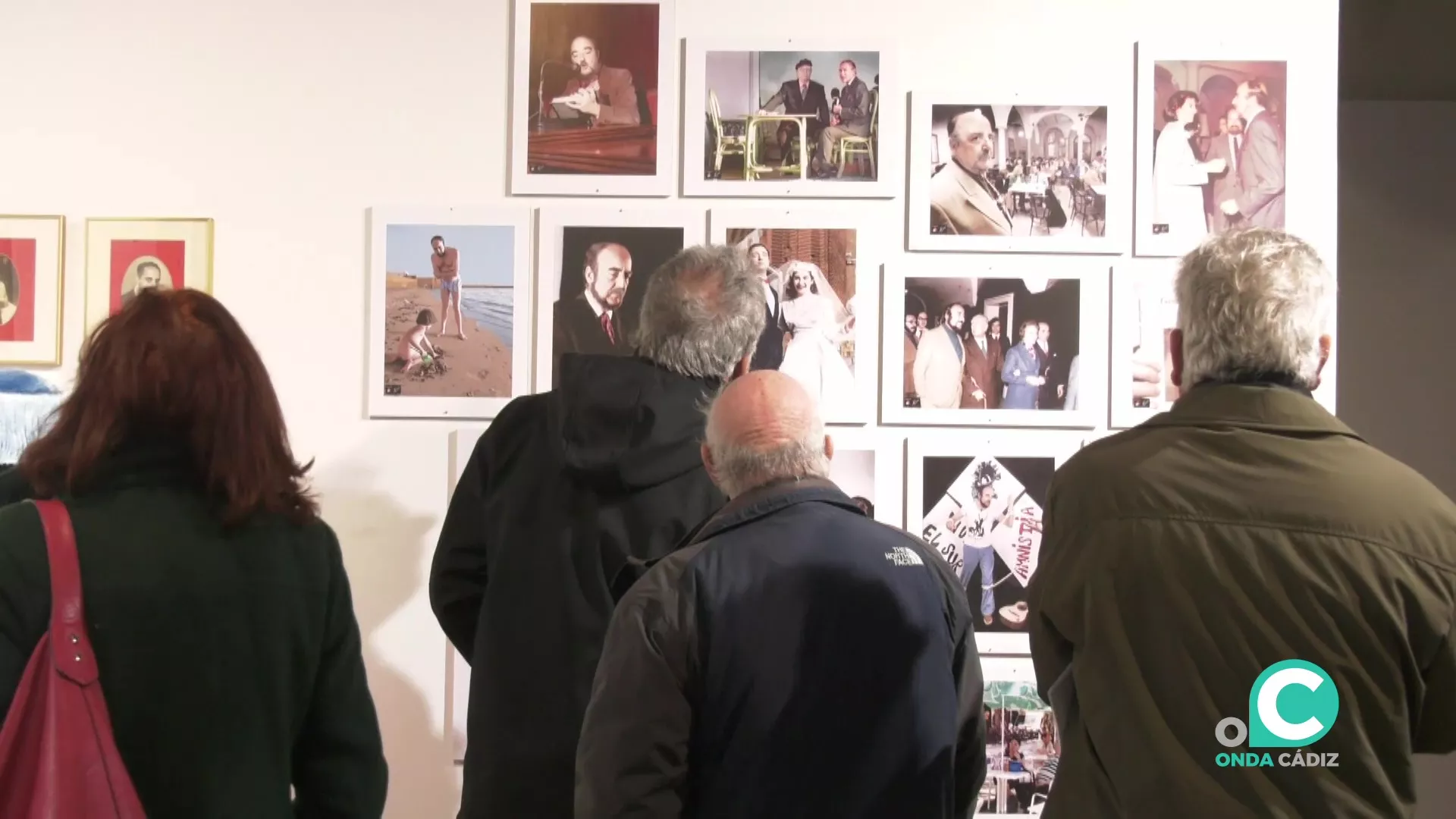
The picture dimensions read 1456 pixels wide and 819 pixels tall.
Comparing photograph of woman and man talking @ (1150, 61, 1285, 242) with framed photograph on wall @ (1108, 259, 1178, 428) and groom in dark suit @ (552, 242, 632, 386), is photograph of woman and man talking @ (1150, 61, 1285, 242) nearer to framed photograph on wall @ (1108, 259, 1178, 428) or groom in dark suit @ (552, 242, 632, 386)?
framed photograph on wall @ (1108, 259, 1178, 428)

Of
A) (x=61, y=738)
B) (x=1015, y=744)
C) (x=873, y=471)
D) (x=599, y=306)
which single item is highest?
(x=599, y=306)

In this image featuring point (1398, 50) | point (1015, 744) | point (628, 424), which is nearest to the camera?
point (628, 424)

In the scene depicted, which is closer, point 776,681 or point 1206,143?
point 776,681

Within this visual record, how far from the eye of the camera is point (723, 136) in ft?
7.50

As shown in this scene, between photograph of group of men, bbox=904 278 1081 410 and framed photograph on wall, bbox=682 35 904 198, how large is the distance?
0.27 m

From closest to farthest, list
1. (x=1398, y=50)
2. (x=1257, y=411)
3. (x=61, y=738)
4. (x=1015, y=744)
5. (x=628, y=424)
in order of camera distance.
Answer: (x=61, y=738) → (x=1257, y=411) → (x=628, y=424) → (x=1015, y=744) → (x=1398, y=50)

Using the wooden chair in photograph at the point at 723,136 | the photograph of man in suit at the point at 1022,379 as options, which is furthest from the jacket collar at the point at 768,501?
the wooden chair in photograph at the point at 723,136

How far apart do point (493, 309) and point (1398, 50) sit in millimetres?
2702

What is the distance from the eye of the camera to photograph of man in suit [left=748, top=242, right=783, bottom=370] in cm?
226

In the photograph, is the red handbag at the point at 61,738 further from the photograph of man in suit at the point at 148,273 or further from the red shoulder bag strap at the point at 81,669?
the photograph of man in suit at the point at 148,273

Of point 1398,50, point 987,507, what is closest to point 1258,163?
point 987,507

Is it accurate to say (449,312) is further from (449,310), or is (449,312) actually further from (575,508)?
(575,508)

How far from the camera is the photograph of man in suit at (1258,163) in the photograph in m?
2.27

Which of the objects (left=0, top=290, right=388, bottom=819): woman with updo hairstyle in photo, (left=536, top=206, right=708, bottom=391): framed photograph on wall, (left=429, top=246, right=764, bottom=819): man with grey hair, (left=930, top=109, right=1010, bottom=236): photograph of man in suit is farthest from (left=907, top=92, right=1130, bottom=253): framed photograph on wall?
(left=0, top=290, right=388, bottom=819): woman with updo hairstyle in photo
